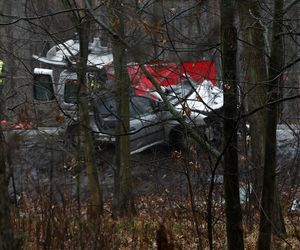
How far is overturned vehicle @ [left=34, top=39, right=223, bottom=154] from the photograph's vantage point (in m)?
6.81

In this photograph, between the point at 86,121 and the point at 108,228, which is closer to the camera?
the point at 108,228

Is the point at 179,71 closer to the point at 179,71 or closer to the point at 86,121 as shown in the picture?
the point at 179,71

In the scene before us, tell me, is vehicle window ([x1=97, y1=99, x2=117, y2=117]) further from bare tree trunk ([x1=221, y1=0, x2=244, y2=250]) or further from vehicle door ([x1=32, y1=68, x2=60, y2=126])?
bare tree trunk ([x1=221, y1=0, x2=244, y2=250])

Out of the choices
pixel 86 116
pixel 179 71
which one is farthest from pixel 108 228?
pixel 86 116

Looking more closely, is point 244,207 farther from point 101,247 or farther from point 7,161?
point 7,161

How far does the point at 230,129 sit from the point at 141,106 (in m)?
4.76

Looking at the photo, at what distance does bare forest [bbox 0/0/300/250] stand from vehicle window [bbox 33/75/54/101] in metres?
0.03

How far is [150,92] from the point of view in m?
7.41

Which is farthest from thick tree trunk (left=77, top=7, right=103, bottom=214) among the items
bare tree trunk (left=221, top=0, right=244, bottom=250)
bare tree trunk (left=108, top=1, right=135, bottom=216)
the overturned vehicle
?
bare tree trunk (left=221, top=0, right=244, bottom=250)

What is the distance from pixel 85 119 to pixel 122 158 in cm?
360

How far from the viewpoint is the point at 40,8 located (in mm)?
9336

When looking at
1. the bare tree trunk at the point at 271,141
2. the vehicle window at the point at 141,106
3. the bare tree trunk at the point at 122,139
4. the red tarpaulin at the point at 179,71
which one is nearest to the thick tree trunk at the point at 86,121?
the bare tree trunk at the point at 122,139

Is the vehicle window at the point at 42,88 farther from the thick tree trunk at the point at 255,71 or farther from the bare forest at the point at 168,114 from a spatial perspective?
the thick tree trunk at the point at 255,71

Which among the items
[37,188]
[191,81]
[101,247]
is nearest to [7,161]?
[101,247]
